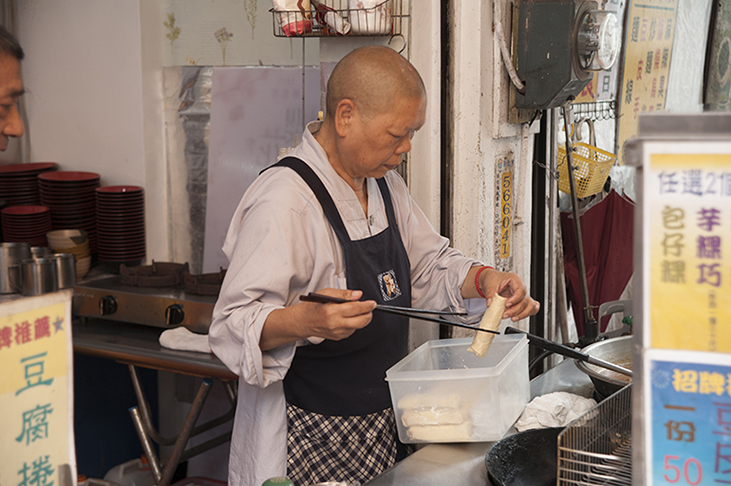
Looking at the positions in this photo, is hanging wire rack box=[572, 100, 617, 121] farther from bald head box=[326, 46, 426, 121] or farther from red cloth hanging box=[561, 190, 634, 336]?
A: bald head box=[326, 46, 426, 121]

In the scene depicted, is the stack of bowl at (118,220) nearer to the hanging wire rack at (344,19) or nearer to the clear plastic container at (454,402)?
the hanging wire rack at (344,19)

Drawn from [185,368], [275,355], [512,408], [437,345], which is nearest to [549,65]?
[437,345]

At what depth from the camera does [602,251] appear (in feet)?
12.6

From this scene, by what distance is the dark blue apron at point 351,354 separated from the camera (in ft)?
6.31

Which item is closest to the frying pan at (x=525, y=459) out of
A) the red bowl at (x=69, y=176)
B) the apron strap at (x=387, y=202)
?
the apron strap at (x=387, y=202)

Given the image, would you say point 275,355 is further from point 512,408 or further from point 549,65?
point 549,65

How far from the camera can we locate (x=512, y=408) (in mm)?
1798

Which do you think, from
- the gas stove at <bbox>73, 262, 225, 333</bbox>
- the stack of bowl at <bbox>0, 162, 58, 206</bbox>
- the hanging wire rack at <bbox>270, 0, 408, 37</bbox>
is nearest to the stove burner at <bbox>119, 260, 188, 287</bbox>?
the gas stove at <bbox>73, 262, 225, 333</bbox>

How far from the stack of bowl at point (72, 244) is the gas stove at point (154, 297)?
162mm

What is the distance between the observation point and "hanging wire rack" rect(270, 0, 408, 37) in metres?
2.49

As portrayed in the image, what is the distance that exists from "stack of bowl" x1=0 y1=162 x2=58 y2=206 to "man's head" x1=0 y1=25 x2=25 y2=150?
8.56 ft

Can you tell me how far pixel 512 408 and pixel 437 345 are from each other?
0.31m

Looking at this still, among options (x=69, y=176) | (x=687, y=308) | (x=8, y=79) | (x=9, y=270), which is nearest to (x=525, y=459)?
(x=687, y=308)

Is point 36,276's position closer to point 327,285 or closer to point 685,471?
point 327,285
